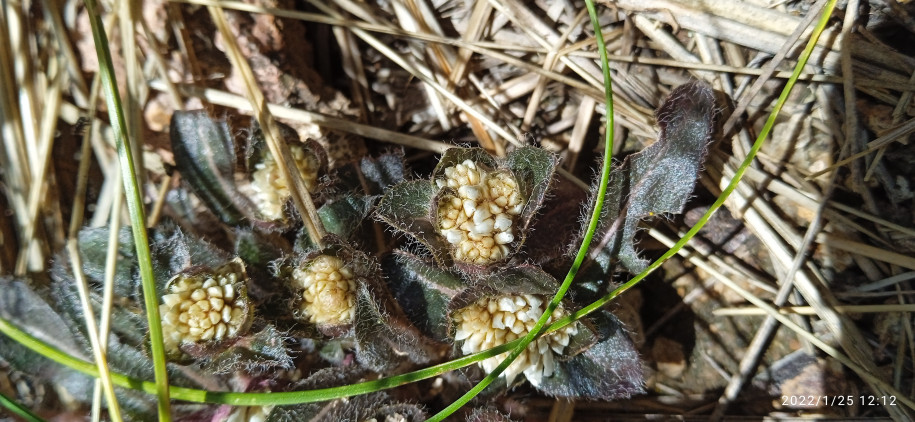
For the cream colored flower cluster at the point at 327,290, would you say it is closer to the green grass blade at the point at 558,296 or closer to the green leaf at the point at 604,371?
the green grass blade at the point at 558,296

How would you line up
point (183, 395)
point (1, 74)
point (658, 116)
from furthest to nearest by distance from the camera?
point (1, 74)
point (658, 116)
point (183, 395)

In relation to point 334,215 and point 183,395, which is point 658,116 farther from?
point 183,395

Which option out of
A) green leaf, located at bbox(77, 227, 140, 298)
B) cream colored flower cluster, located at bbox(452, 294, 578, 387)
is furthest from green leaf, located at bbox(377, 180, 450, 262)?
green leaf, located at bbox(77, 227, 140, 298)

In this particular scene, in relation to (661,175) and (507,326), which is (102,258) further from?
(661,175)

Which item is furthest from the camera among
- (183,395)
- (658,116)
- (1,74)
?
(1,74)

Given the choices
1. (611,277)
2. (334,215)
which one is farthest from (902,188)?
(334,215)

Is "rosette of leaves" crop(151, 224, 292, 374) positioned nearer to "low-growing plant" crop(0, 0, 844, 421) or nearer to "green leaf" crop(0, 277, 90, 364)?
"low-growing plant" crop(0, 0, 844, 421)
